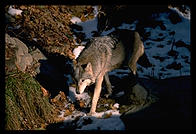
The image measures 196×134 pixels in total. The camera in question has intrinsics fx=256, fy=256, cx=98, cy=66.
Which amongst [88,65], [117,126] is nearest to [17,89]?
[88,65]

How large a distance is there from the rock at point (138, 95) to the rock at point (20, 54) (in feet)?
9.02

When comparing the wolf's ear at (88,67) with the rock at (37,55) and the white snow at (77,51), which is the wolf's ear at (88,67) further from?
the white snow at (77,51)

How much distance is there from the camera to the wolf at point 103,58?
573 centimetres

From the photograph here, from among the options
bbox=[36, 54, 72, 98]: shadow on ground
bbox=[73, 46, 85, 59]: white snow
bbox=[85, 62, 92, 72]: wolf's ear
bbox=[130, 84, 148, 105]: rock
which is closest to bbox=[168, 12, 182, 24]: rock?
bbox=[73, 46, 85, 59]: white snow

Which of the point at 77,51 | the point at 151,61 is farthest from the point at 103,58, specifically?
the point at 151,61

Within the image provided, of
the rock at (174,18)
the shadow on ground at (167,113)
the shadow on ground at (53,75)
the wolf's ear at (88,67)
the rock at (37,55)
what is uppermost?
the rock at (174,18)

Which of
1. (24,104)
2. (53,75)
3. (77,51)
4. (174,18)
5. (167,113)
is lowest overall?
(167,113)

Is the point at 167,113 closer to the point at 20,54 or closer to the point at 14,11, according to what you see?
the point at 20,54

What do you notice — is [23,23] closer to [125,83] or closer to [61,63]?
[61,63]

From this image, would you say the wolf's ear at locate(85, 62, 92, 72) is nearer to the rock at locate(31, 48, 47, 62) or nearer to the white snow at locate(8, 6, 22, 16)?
A: the rock at locate(31, 48, 47, 62)

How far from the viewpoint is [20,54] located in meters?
6.48

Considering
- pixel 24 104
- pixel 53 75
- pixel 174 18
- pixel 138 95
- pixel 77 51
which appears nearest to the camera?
pixel 24 104

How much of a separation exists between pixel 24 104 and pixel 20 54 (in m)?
1.51

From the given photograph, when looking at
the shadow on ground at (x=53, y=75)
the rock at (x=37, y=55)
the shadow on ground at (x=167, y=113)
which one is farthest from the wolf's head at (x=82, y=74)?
the rock at (x=37, y=55)
